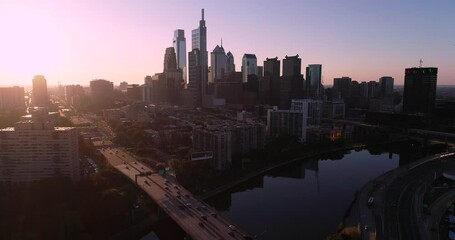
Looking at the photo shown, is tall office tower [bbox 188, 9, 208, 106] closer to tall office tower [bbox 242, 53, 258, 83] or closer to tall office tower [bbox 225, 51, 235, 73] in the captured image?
tall office tower [bbox 242, 53, 258, 83]

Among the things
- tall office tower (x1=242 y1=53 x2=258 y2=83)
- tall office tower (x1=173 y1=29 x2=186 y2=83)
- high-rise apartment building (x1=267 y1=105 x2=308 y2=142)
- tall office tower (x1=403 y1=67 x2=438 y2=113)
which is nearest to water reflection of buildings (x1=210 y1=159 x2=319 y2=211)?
high-rise apartment building (x1=267 y1=105 x2=308 y2=142)

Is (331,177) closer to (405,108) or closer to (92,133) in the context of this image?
(92,133)

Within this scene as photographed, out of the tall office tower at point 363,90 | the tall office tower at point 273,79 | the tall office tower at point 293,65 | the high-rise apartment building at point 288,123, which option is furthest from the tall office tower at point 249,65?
the high-rise apartment building at point 288,123

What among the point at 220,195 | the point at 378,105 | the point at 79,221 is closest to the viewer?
the point at 79,221

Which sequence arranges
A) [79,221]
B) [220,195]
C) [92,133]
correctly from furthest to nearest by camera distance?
[92,133]
[220,195]
[79,221]

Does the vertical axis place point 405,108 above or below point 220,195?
above

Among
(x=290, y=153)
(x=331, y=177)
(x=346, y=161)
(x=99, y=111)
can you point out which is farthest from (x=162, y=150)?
(x=99, y=111)
